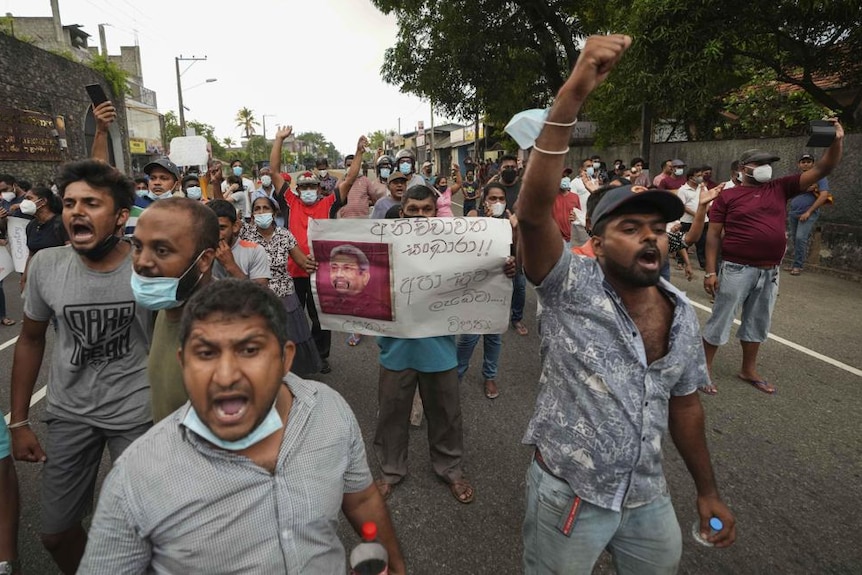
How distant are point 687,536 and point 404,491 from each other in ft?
5.19

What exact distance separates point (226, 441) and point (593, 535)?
3.81 feet

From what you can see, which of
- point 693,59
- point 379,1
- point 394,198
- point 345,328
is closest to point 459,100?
point 379,1

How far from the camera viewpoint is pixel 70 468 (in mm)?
2062

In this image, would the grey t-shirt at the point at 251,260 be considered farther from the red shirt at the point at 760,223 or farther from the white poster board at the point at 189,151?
the white poster board at the point at 189,151

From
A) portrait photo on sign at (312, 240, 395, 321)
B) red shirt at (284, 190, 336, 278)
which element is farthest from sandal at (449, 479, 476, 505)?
red shirt at (284, 190, 336, 278)

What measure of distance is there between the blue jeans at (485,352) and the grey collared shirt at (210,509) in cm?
279

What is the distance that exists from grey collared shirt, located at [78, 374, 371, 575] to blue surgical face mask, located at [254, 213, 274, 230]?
3317mm

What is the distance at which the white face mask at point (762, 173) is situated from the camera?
423 centimetres

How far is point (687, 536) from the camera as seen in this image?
2646 millimetres

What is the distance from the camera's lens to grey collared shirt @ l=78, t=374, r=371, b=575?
3.84 ft

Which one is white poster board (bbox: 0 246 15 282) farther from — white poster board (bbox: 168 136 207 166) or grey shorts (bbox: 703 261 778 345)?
grey shorts (bbox: 703 261 778 345)

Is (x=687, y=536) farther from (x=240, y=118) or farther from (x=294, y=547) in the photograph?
(x=240, y=118)

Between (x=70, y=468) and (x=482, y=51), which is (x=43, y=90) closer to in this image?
(x=482, y=51)

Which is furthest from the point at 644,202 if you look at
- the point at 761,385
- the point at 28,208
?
the point at 28,208
